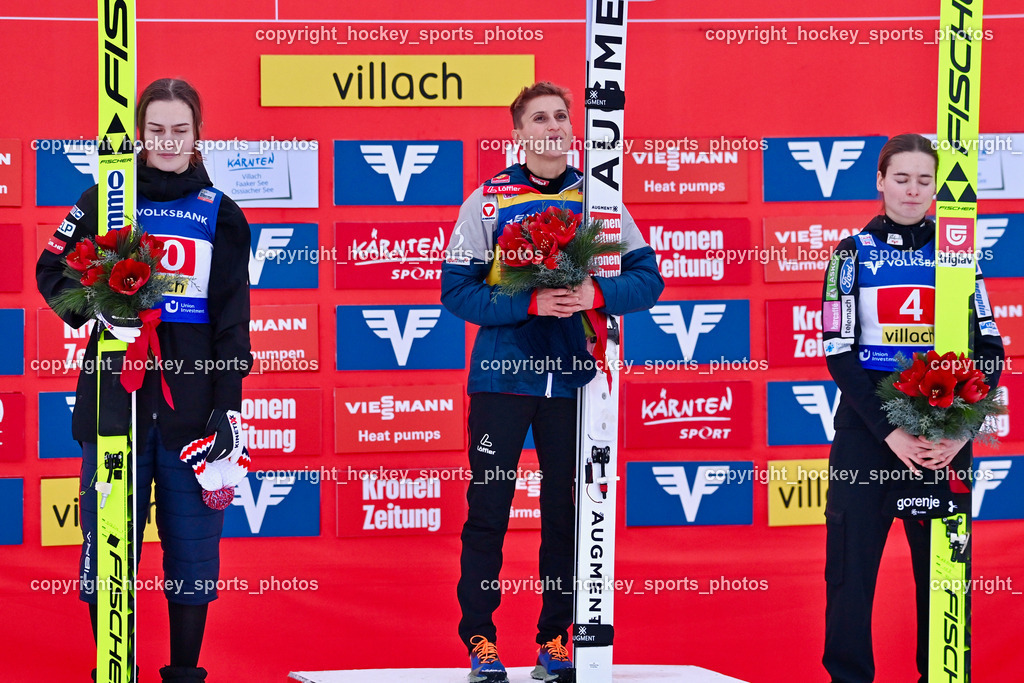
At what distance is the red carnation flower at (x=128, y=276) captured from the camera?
2738 mm

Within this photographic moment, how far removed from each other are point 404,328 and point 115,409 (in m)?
1.43

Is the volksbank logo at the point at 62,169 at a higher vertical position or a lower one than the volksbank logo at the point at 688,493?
higher

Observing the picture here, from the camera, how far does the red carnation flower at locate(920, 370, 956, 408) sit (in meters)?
2.77

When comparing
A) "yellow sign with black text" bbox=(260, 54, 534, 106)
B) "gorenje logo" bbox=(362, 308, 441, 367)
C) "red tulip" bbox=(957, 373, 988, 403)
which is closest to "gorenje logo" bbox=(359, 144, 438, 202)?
"yellow sign with black text" bbox=(260, 54, 534, 106)

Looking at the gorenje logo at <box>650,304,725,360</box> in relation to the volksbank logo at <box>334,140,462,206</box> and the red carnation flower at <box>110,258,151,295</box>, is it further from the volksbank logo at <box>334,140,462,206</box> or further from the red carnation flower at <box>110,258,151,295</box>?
the red carnation flower at <box>110,258,151,295</box>

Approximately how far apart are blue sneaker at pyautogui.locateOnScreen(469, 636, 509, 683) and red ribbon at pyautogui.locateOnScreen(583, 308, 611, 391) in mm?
805

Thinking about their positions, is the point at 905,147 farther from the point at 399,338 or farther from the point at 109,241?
the point at 109,241

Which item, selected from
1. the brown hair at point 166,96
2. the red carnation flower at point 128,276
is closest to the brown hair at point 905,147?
the brown hair at point 166,96

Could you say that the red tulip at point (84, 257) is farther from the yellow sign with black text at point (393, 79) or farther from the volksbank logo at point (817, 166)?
the volksbank logo at point (817, 166)

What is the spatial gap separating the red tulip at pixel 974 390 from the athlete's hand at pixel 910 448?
0.62 feet

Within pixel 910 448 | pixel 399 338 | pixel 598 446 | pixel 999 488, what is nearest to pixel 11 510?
pixel 399 338

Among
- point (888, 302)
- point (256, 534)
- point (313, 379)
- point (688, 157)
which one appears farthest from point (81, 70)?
point (888, 302)

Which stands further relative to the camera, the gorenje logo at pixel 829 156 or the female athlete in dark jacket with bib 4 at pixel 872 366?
the gorenje logo at pixel 829 156

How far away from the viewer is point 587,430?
2902 millimetres
